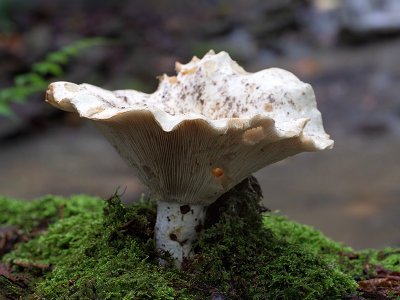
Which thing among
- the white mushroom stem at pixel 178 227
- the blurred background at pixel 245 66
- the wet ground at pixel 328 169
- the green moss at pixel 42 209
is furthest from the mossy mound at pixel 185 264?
the wet ground at pixel 328 169

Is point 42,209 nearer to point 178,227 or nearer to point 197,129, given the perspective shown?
point 178,227

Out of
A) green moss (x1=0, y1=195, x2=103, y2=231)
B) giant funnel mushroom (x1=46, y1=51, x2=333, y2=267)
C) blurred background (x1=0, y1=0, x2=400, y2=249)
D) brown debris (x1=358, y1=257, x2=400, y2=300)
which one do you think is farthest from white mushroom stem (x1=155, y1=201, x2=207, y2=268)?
blurred background (x1=0, y1=0, x2=400, y2=249)

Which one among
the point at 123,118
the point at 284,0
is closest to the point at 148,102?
the point at 123,118

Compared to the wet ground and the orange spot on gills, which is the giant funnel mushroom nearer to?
the orange spot on gills

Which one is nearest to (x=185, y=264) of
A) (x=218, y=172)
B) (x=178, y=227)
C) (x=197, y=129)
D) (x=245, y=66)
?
(x=178, y=227)

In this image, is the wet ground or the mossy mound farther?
the wet ground

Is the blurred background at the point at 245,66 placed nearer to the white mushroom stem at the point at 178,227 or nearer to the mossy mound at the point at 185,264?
the mossy mound at the point at 185,264
